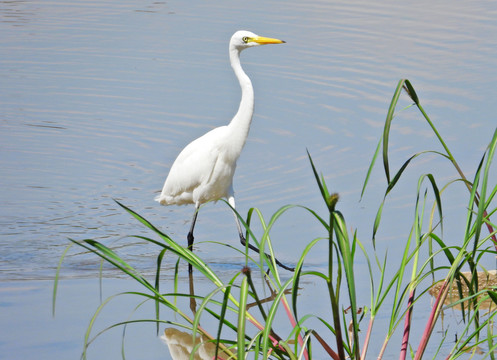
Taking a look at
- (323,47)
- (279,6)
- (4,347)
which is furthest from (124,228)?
(279,6)

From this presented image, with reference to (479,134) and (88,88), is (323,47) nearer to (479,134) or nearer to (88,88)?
(88,88)

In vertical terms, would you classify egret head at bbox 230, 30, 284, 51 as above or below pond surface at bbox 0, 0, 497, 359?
above

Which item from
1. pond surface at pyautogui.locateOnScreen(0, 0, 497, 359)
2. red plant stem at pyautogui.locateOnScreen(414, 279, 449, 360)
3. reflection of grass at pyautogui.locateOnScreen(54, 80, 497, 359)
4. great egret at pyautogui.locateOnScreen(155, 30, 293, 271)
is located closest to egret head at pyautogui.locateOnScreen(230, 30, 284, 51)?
great egret at pyautogui.locateOnScreen(155, 30, 293, 271)

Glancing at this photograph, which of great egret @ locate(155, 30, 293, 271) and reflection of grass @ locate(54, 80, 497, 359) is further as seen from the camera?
great egret @ locate(155, 30, 293, 271)

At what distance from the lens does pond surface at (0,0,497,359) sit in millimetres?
5809

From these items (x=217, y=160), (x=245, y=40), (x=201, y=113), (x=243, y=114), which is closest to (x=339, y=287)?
(x=243, y=114)

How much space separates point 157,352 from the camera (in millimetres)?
3863

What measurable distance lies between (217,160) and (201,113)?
292 centimetres

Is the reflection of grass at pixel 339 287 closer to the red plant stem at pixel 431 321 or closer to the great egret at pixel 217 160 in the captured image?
the red plant stem at pixel 431 321

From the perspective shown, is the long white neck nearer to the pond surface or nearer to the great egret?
the great egret

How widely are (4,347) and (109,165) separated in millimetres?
3671

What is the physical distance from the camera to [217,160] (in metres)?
5.73

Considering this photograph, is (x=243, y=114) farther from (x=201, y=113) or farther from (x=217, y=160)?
(x=201, y=113)

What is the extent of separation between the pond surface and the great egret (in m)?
0.31
